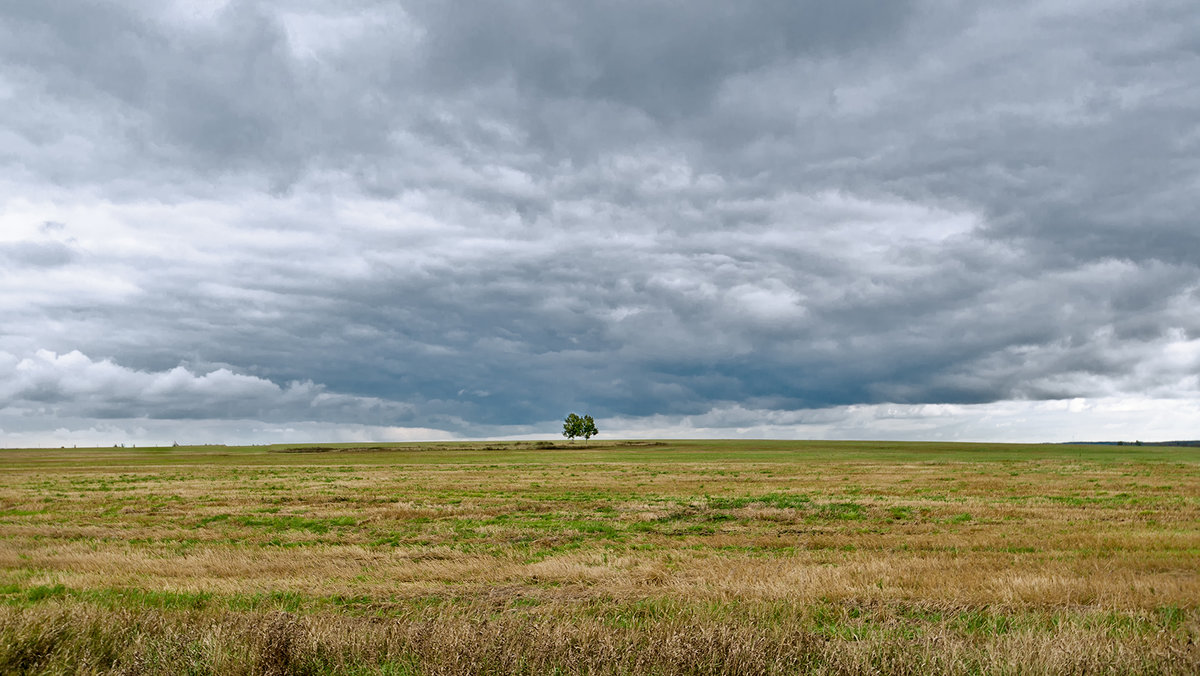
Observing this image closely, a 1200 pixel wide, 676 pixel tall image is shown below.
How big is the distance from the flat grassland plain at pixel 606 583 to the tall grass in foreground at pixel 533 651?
0.13 feet

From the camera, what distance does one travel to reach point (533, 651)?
990 centimetres

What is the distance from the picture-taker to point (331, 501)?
3834cm

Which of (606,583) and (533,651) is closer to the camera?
(533,651)

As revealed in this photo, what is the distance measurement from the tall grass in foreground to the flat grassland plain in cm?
4

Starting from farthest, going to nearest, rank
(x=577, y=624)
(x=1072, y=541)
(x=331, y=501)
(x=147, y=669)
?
(x=331, y=501) → (x=1072, y=541) → (x=577, y=624) → (x=147, y=669)

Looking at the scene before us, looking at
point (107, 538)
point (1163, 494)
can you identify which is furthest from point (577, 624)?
point (1163, 494)

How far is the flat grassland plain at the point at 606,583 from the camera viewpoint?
9.77 metres

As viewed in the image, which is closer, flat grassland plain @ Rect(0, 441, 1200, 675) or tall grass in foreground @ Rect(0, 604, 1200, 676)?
tall grass in foreground @ Rect(0, 604, 1200, 676)

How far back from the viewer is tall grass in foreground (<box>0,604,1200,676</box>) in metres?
9.27

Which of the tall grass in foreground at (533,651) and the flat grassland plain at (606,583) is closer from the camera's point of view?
the tall grass in foreground at (533,651)

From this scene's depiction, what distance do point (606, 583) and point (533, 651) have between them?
675 centimetres

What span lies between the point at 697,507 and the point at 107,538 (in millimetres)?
22992

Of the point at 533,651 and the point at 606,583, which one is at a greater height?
the point at 533,651

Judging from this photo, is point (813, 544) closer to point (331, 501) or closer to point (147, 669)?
point (147, 669)
